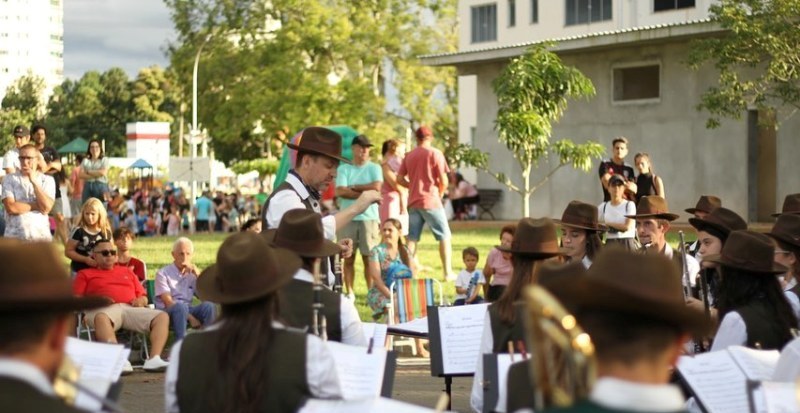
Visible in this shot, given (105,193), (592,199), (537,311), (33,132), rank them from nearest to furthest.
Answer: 1. (537,311)
2. (33,132)
3. (105,193)
4. (592,199)

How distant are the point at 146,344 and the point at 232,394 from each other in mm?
7560

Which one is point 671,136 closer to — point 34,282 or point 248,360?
point 248,360

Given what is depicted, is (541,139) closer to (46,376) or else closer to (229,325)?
(229,325)

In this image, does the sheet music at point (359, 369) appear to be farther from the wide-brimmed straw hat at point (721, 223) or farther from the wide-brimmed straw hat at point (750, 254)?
the wide-brimmed straw hat at point (721, 223)

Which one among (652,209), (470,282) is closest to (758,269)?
(652,209)

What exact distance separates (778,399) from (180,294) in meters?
8.41

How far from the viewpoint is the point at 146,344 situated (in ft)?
39.9

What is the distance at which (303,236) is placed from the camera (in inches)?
263

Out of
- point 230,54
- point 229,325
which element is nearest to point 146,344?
point 229,325

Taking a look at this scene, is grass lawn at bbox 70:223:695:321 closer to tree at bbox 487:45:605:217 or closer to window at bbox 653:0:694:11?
tree at bbox 487:45:605:217

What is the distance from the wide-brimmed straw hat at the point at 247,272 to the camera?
16.4ft

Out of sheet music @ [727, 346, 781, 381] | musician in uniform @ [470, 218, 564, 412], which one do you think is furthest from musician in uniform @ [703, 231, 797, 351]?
musician in uniform @ [470, 218, 564, 412]

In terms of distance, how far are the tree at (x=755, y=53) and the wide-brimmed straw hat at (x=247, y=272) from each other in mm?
23391

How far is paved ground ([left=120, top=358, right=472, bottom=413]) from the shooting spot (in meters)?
10.0
